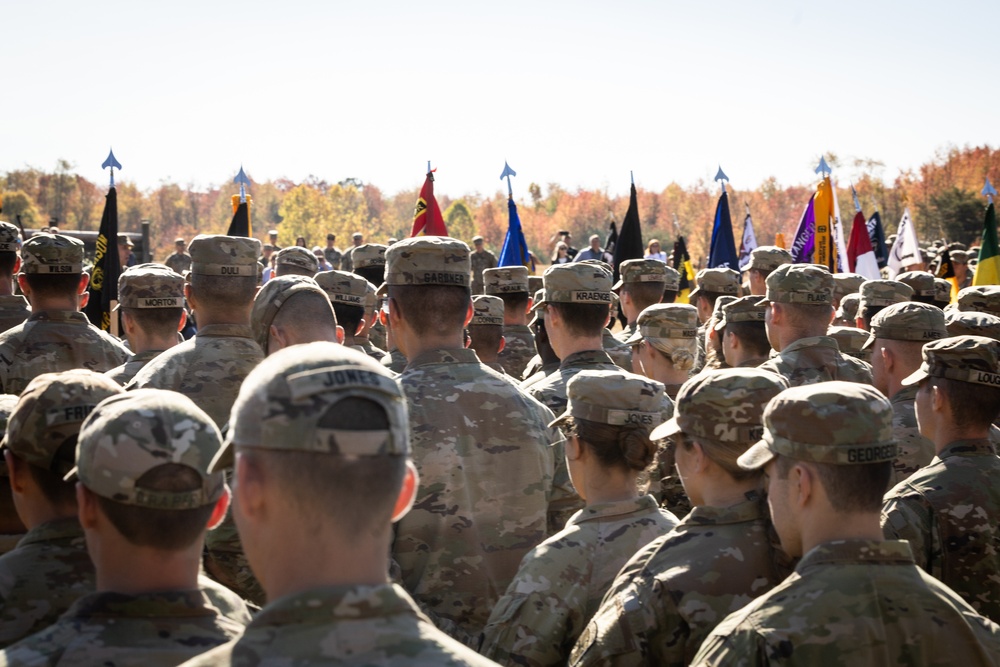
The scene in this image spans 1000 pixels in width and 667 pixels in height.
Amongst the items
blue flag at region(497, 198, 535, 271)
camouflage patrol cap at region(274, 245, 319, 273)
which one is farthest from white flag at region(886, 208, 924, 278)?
camouflage patrol cap at region(274, 245, 319, 273)

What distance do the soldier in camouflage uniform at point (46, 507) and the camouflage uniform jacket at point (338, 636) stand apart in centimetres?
121

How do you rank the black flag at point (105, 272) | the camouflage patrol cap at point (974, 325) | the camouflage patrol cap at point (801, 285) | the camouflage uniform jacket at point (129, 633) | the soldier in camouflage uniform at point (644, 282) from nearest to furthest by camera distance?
the camouflage uniform jacket at point (129, 633)
the camouflage patrol cap at point (974, 325)
the camouflage patrol cap at point (801, 285)
the soldier in camouflage uniform at point (644, 282)
the black flag at point (105, 272)

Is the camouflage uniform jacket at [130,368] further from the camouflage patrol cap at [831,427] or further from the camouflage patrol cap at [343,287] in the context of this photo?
the camouflage patrol cap at [831,427]

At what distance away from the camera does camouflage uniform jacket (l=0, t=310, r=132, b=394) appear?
652 centimetres

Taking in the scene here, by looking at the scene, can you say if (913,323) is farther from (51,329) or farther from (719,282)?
(51,329)

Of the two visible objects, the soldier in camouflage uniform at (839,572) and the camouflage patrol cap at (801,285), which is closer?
the soldier in camouflage uniform at (839,572)

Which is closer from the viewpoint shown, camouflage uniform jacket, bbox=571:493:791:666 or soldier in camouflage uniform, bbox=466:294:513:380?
camouflage uniform jacket, bbox=571:493:791:666

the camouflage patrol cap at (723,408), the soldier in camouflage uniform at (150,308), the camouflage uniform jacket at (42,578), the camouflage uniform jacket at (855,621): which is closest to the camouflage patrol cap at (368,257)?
the soldier in camouflage uniform at (150,308)

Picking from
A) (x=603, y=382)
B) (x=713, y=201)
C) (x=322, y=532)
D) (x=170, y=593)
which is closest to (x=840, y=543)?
(x=603, y=382)

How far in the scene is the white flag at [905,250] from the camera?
54.5 feet

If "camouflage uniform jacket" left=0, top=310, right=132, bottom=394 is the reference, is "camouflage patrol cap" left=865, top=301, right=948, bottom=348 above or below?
below

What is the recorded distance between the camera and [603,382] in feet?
13.4

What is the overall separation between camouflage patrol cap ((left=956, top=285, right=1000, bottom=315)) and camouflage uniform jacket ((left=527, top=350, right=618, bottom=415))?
11.7 ft

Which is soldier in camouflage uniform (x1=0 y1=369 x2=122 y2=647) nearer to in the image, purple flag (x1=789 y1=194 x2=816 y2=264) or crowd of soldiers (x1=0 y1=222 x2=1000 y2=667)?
crowd of soldiers (x1=0 y1=222 x2=1000 y2=667)
